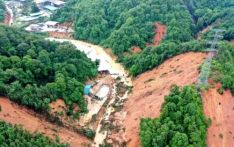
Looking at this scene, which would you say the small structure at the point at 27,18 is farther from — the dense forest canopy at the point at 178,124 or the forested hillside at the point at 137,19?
the dense forest canopy at the point at 178,124

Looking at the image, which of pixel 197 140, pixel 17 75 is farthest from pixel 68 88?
pixel 197 140

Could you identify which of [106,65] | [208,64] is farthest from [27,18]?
[208,64]

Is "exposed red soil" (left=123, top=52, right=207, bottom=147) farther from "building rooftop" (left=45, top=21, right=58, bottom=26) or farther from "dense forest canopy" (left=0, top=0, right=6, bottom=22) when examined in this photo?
"dense forest canopy" (left=0, top=0, right=6, bottom=22)

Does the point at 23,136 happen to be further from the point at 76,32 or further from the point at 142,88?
the point at 76,32

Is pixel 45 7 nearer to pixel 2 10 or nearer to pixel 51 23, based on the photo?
pixel 2 10

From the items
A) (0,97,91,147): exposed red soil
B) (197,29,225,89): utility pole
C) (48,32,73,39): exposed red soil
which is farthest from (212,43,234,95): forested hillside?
(48,32,73,39): exposed red soil

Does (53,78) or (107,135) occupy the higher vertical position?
(53,78)
